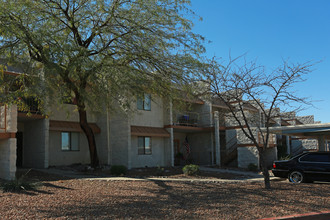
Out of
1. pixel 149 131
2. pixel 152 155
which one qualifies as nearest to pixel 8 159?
pixel 149 131

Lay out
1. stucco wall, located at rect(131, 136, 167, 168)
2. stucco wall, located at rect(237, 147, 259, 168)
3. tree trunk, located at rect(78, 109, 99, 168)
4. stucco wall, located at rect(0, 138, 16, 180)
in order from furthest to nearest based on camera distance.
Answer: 1. stucco wall, located at rect(237, 147, 259, 168)
2. stucco wall, located at rect(131, 136, 167, 168)
3. tree trunk, located at rect(78, 109, 99, 168)
4. stucco wall, located at rect(0, 138, 16, 180)

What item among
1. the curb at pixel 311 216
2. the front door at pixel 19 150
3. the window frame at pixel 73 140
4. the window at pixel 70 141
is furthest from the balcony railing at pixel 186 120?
the curb at pixel 311 216

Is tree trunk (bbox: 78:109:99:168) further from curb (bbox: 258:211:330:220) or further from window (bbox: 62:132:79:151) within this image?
curb (bbox: 258:211:330:220)

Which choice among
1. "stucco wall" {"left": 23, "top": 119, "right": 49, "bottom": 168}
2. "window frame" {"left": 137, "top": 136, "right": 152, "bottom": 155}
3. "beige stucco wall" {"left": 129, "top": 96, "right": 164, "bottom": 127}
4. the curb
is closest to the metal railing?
"stucco wall" {"left": 23, "top": 119, "right": 49, "bottom": 168}

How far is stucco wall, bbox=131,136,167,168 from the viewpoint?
24250 millimetres

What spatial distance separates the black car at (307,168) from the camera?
1509 cm

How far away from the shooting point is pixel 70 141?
23.2 meters

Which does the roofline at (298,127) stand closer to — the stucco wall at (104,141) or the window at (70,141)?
the stucco wall at (104,141)

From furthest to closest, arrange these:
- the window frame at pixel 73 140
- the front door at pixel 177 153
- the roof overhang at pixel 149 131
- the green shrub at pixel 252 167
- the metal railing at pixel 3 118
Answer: the front door at pixel 177 153
the green shrub at pixel 252 167
the roof overhang at pixel 149 131
the window frame at pixel 73 140
the metal railing at pixel 3 118

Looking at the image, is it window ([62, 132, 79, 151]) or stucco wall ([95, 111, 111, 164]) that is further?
stucco wall ([95, 111, 111, 164])

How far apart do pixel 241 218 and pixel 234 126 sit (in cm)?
2265

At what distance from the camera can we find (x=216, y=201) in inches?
383

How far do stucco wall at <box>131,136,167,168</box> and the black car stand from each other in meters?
10.9

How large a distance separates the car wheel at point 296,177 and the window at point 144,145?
1173 cm
